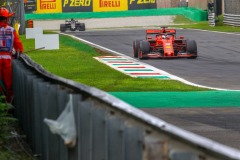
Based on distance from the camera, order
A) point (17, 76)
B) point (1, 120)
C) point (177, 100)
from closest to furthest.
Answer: point (1, 120)
point (17, 76)
point (177, 100)

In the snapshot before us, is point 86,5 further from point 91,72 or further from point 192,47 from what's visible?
point 91,72

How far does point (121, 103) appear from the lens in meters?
5.19

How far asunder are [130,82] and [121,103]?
15435 millimetres

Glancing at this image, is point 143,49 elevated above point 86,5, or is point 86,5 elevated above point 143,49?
point 86,5

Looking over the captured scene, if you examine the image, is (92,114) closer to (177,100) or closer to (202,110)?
(202,110)

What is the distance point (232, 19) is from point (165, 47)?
2887 centimetres

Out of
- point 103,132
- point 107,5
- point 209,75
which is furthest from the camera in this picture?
point 107,5

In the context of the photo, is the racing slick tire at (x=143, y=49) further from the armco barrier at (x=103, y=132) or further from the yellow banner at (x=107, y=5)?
the yellow banner at (x=107, y=5)

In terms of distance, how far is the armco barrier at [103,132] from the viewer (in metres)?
3.99

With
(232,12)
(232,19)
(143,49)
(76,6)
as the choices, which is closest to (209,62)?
(143,49)

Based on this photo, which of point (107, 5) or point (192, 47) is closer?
point (192, 47)

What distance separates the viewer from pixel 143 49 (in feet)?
97.0

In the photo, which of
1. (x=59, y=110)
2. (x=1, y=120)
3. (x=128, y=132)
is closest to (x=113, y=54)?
(x=1, y=120)

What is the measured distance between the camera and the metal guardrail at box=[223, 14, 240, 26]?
56.7m
